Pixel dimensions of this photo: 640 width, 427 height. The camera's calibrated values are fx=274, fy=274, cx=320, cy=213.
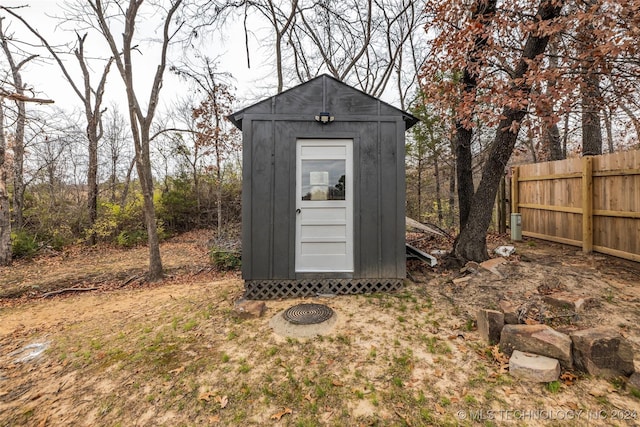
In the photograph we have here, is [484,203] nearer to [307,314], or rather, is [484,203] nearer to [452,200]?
[307,314]

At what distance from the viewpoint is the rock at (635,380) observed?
188 centimetres

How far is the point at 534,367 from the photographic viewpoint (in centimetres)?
204

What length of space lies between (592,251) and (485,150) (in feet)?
15.1

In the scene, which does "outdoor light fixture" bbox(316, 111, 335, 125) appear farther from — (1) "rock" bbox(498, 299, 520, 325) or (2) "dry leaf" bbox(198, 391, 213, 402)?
(2) "dry leaf" bbox(198, 391, 213, 402)

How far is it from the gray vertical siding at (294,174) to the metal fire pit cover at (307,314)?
1.69 feet

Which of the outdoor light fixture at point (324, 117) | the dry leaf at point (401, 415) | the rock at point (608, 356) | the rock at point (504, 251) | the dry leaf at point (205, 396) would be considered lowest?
the dry leaf at point (205, 396)

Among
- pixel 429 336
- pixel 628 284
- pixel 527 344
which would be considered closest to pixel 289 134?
pixel 429 336

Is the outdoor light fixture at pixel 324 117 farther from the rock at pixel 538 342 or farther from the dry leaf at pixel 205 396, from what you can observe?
the dry leaf at pixel 205 396

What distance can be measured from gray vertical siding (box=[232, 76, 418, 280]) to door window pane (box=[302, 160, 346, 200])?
187 mm

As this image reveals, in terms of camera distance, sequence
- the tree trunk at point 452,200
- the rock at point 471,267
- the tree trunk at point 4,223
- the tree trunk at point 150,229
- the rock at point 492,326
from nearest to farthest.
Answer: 1. the rock at point 492,326
2. the rock at point 471,267
3. the tree trunk at point 150,229
4. the tree trunk at point 4,223
5. the tree trunk at point 452,200

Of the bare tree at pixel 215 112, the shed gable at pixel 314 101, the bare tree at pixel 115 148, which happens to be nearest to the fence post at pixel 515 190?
the shed gable at pixel 314 101

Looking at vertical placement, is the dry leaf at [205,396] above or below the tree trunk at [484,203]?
below

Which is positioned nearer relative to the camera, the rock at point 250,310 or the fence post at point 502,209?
the rock at point 250,310

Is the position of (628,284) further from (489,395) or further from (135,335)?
(135,335)
